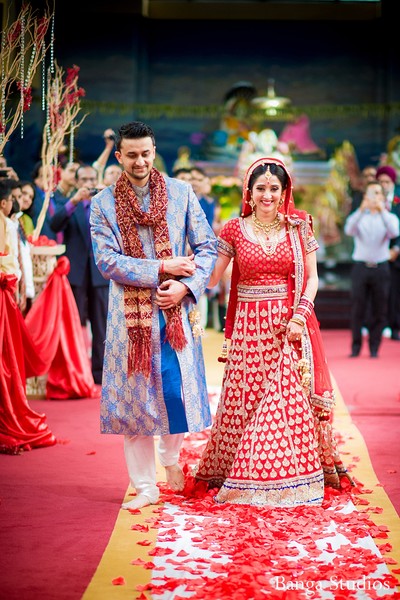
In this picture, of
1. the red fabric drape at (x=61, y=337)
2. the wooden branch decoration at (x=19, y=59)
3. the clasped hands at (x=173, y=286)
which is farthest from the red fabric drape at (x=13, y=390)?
the clasped hands at (x=173, y=286)

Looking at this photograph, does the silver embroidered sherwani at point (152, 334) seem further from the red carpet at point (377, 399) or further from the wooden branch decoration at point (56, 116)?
the wooden branch decoration at point (56, 116)

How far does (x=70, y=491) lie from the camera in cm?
464

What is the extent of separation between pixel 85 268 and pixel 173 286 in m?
3.73

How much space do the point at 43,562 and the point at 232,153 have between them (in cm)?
1270

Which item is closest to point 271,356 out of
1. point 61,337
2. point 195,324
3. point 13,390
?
point 195,324

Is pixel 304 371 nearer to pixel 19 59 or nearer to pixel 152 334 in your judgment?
pixel 152 334

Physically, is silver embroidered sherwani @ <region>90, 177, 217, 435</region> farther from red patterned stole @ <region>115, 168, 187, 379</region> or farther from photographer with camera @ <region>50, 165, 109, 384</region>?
photographer with camera @ <region>50, 165, 109, 384</region>

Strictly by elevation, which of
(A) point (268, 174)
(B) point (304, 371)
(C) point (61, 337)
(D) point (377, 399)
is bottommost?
(D) point (377, 399)

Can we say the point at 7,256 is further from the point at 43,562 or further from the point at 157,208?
the point at 43,562

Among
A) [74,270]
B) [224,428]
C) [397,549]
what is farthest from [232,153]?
[397,549]

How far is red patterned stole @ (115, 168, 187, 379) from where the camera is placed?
4.29m

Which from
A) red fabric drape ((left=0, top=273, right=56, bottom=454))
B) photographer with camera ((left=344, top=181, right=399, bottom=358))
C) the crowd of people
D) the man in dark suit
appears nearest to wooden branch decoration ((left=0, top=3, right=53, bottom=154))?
red fabric drape ((left=0, top=273, right=56, bottom=454))

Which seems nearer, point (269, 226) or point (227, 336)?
point (269, 226)

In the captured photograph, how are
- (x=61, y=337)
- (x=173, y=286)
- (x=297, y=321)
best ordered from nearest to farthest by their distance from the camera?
(x=173, y=286), (x=297, y=321), (x=61, y=337)
